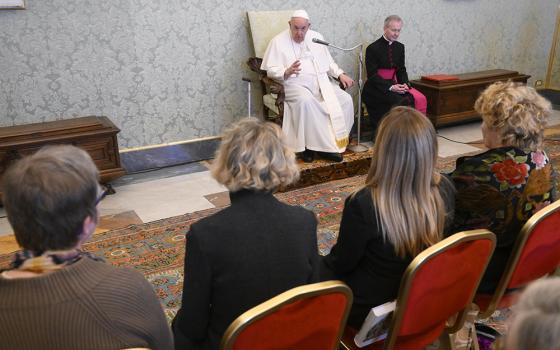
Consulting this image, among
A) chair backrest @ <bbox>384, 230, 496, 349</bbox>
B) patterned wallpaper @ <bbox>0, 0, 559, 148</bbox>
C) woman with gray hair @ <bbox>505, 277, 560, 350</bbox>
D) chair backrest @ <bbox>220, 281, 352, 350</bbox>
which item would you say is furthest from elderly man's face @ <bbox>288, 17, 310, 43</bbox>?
woman with gray hair @ <bbox>505, 277, 560, 350</bbox>

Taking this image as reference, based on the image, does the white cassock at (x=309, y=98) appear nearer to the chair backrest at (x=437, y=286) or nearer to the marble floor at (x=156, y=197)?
the marble floor at (x=156, y=197)

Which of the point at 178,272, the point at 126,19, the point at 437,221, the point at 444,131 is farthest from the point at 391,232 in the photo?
the point at 444,131

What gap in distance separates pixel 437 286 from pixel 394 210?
0.27m

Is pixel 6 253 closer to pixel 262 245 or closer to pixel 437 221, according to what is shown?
pixel 262 245

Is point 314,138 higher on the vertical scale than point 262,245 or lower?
lower

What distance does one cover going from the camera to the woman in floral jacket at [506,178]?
192cm

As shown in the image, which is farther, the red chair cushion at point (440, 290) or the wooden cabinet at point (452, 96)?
the wooden cabinet at point (452, 96)

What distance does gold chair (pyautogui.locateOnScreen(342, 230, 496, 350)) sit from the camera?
149 cm

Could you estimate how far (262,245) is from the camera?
4.71ft

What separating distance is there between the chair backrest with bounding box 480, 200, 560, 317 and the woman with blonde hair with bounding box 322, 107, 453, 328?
314 mm

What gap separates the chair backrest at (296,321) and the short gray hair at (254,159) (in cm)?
39

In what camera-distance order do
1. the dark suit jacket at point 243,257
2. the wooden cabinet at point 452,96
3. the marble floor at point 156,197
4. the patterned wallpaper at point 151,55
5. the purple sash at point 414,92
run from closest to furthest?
the dark suit jacket at point 243,257 < the marble floor at point 156,197 < the patterned wallpaper at point 151,55 < the purple sash at point 414,92 < the wooden cabinet at point 452,96

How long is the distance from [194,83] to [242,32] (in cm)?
68


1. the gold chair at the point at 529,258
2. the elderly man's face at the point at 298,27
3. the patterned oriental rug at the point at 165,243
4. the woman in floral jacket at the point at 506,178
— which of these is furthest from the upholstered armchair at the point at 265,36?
the gold chair at the point at 529,258
